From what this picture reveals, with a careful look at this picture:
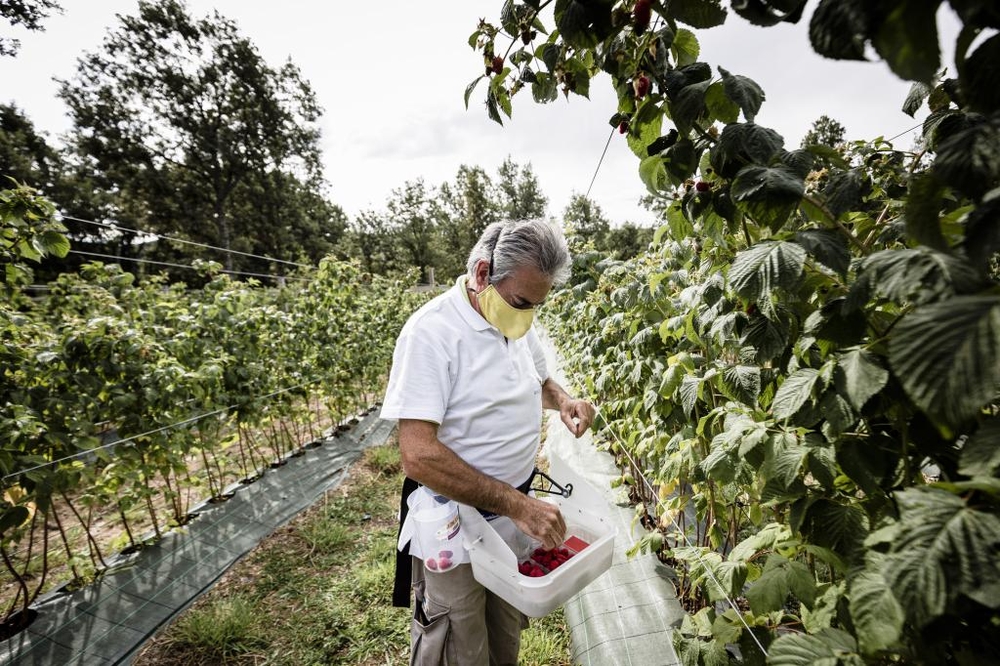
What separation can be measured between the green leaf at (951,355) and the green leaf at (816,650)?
53 cm

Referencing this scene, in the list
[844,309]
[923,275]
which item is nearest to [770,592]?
[844,309]

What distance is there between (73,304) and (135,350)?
4.53 feet

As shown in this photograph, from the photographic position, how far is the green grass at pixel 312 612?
2641mm

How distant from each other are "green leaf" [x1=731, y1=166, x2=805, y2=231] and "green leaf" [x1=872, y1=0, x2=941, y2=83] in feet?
1.01

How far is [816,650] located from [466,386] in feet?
3.88

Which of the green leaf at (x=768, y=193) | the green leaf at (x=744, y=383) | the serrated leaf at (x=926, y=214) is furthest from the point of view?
the green leaf at (x=744, y=383)

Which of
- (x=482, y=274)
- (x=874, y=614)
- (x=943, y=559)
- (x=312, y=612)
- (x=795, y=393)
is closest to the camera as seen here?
(x=943, y=559)

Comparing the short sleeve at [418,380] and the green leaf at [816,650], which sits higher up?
the short sleeve at [418,380]

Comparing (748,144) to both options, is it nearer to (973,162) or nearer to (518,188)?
(973,162)

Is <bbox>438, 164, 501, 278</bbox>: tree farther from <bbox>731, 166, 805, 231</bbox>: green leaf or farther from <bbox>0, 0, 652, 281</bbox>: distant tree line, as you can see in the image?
<bbox>731, 166, 805, 231</bbox>: green leaf

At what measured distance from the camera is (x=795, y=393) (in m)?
0.88

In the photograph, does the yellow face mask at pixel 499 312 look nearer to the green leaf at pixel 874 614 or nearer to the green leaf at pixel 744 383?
A: the green leaf at pixel 744 383

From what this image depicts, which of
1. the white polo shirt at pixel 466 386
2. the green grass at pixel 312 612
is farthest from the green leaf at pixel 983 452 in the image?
the green grass at pixel 312 612

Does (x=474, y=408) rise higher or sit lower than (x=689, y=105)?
lower
